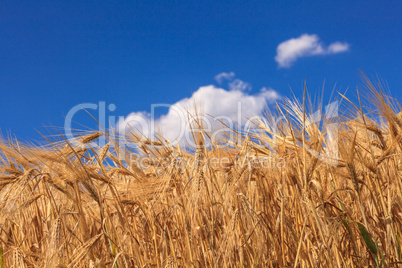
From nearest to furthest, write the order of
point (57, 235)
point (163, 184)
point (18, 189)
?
1. point (57, 235)
2. point (18, 189)
3. point (163, 184)

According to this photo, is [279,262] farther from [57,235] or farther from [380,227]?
[57,235]

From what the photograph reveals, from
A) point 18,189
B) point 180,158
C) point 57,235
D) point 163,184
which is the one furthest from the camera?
point 180,158

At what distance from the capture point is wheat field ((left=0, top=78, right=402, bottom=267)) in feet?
6.14

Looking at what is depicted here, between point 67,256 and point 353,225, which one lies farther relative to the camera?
point 353,225

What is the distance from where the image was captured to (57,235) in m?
1.61

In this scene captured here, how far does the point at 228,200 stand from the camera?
2314 millimetres

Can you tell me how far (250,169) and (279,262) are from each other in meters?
0.57

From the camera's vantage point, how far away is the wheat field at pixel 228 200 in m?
1.87

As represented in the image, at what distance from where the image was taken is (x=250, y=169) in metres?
2.05

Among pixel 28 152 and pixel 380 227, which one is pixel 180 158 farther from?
pixel 380 227

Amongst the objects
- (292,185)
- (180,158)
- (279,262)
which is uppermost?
(180,158)

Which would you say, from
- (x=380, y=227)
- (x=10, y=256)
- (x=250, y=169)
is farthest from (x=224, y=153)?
(x=10, y=256)

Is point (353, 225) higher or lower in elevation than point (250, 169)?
lower

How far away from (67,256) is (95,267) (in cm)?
45
